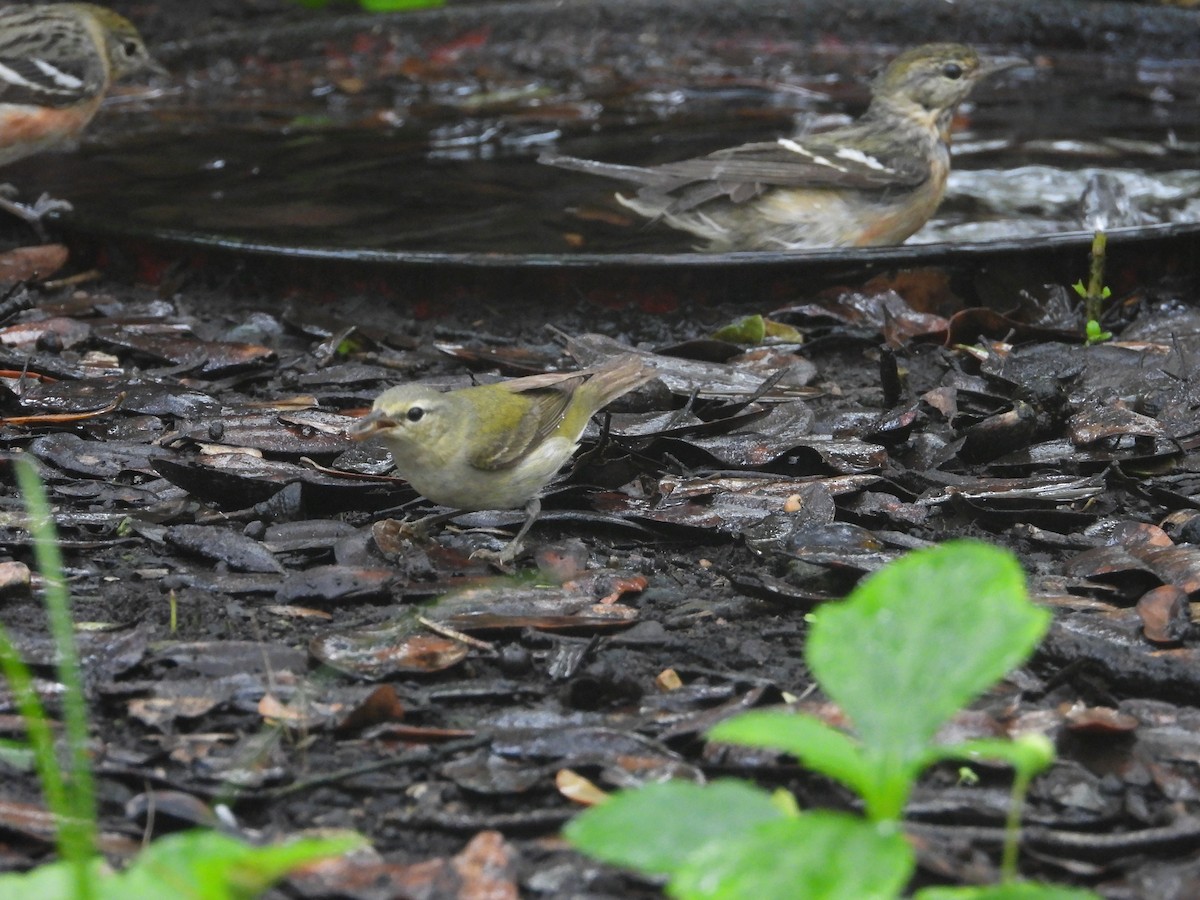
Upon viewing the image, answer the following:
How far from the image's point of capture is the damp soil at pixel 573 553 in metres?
2.97

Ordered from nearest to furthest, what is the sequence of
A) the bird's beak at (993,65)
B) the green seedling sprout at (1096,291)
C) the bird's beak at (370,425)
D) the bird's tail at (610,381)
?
the bird's beak at (370,425)
the bird's tail at (610,381)
the green seedling sprout at (1096,291)
the bird's beak at (993,65)

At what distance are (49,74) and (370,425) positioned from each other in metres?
5.01

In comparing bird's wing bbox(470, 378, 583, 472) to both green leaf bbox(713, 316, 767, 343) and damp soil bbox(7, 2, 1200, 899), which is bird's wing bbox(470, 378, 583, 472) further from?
green leaf bbox(713, 316, 767, 343)

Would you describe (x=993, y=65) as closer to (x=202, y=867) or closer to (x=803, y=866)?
(x=803, y=866)

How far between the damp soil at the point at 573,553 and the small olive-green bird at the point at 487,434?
18cm

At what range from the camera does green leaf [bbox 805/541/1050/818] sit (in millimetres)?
2291

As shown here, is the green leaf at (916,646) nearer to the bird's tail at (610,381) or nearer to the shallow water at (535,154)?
the bird's tail at (610,381)

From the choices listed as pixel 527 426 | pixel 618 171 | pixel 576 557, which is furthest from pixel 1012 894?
pixel 618 171

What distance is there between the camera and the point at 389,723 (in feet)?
10.7

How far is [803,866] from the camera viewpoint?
2123mm

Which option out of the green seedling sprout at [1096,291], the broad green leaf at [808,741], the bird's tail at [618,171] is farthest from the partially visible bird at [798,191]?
the broad green leaf at [808,741]

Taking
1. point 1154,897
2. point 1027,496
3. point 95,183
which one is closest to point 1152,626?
point 1027,496

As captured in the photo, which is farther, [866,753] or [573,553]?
[573,553]

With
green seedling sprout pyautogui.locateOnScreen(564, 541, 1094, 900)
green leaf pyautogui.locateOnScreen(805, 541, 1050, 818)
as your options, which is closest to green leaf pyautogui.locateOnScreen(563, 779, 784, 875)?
green seedling sprout pyautogui.locateOnScreen(564, 541, 1094, 900)
